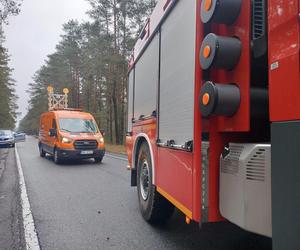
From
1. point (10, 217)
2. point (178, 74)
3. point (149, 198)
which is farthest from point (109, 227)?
point (178, 74)

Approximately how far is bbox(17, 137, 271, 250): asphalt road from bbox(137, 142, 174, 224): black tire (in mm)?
161

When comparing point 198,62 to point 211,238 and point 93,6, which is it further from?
point 93,6

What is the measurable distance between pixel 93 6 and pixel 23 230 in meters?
28.1

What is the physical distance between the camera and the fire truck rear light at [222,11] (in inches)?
90.0

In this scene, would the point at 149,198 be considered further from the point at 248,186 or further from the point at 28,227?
the point at 248,186

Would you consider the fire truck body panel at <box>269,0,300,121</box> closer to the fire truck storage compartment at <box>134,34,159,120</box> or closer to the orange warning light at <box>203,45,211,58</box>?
the orange warning light at <box>203,45,211,58</box>

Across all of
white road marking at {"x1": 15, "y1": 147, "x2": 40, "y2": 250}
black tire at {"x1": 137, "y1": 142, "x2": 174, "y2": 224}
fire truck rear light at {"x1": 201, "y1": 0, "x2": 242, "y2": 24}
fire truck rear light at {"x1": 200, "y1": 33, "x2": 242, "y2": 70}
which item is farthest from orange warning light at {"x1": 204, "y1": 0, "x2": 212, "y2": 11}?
white road marking at {"x1": 15, "y1": 147, "x2": 40, "y2": 250}

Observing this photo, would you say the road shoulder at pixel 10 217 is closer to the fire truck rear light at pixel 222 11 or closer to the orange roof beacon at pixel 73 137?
the fire truck rear light at pixel 222 11

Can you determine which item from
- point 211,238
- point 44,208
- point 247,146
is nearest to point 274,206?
point 247,146

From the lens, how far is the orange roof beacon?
12.5 m

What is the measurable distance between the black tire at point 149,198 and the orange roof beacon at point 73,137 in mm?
7921

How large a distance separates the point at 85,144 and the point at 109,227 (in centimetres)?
→ 841

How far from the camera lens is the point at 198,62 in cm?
255

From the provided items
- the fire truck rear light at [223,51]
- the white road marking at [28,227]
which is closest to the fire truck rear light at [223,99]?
the fire truck rear light at [223,51]
